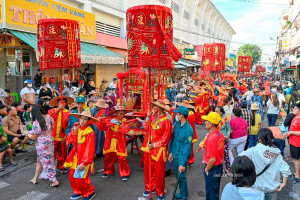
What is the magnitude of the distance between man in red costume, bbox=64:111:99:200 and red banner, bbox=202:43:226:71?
1260cm

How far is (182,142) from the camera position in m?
4.21

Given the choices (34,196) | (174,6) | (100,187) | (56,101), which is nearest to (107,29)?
(56,101)

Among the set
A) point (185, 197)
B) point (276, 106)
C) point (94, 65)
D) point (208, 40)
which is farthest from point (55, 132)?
point (208, 40)

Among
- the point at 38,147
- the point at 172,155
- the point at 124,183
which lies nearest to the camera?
the point at 172,155

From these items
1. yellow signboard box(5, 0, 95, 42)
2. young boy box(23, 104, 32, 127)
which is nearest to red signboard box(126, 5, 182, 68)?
young boy box(23, 104, 32, 127)

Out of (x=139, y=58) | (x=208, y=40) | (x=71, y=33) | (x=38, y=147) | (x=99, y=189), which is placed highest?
(x=208, y=40)

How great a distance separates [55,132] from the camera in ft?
18.4

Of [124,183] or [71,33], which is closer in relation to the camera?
[124,183]

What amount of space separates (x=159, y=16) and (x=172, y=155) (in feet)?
9.72

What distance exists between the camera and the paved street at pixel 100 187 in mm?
4730

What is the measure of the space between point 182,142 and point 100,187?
2.09 meters

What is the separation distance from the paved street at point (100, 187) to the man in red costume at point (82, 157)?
11.9 inches

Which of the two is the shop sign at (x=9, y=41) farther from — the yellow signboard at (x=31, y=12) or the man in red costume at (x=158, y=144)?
the man in red costume at (x=158, y=144)

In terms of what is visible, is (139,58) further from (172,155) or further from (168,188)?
(168,188)
